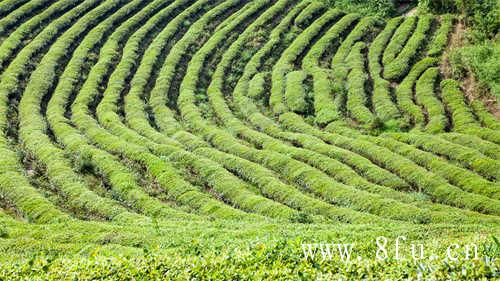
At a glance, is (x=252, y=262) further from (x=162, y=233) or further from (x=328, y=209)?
(x=328, y=209)

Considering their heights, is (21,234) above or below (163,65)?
below

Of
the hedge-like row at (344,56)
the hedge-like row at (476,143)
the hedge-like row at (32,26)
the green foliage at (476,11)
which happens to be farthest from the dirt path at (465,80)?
the hedge-like row at (32,26)

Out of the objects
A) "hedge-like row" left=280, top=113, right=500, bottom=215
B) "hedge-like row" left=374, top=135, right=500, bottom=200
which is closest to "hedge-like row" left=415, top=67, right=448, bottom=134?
"hedge-like row" left=374, top=135, right=500, bottom=200

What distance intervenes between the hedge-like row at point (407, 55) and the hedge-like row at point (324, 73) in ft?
19.4

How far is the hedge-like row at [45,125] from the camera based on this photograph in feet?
100

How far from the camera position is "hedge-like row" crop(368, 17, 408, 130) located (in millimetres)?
44438

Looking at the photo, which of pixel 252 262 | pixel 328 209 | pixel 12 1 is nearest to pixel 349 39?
pixel 328 209

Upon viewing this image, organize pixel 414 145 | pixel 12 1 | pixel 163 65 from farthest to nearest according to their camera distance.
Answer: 1. pixel 12 1
2. pixel 163 65
3. pixel 414 145

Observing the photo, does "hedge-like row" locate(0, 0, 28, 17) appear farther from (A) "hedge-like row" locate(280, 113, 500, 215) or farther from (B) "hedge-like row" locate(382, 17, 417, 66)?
(B) "hedge-like row" locate(382, 17, 417, 66)

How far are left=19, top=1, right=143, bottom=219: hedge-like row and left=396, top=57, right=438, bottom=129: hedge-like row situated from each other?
2577 cm

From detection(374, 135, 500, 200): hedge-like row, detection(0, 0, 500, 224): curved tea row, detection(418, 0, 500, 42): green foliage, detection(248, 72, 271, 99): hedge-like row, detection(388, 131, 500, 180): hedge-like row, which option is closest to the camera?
detection(374, 135, 500, 200): hedge-like row

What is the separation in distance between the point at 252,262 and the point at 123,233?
11.7 m

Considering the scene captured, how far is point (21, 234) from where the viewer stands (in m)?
24.8

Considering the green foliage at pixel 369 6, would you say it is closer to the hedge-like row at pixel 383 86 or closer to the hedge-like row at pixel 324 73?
the hedge-like row at pixel 324 73
